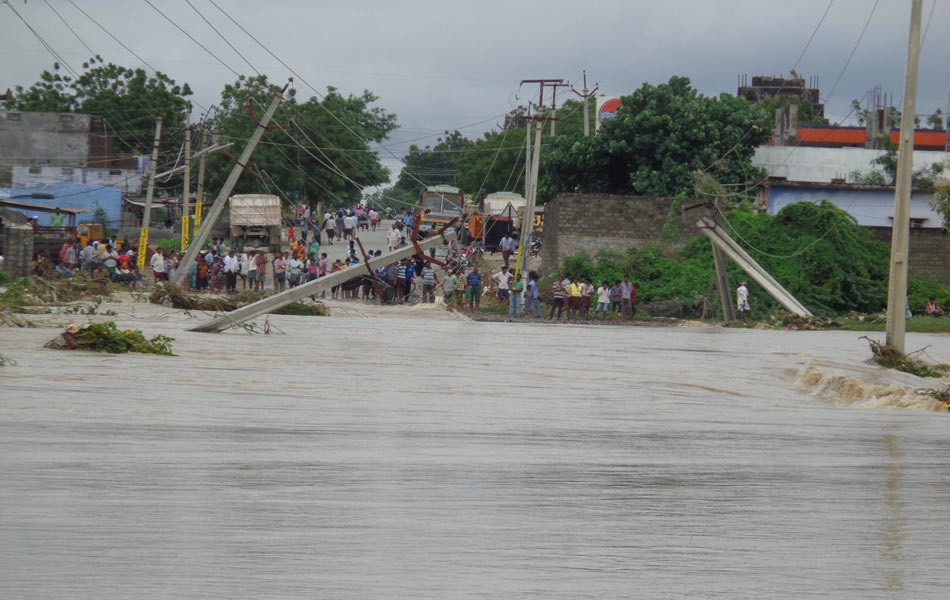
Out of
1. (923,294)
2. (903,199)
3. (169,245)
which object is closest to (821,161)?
(923,294)

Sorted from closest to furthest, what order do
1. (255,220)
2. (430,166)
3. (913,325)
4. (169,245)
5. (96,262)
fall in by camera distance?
(913,325) → (96,262) → (169,245) → (255,220) → (430,166)

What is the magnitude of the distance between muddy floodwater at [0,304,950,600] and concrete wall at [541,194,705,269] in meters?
24.7

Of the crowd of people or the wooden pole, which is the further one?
the crowd of people

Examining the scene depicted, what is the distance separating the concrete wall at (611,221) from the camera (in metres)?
40.5

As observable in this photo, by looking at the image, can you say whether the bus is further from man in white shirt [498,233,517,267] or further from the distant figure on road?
the distant figure on road

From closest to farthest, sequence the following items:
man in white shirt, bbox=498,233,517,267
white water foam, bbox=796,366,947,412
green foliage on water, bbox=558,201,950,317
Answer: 1. white water foam, bbox=796,366,947,412
2. green foliage on water, bbox=558,201,950,317
3. man in white shirt, bbox=498,233,517,267

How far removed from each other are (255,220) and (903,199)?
34367mm

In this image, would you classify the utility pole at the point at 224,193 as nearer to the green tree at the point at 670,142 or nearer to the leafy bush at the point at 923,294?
the green tree at the point at 670,142

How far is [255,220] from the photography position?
5059 centimetres

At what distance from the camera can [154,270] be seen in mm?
34688

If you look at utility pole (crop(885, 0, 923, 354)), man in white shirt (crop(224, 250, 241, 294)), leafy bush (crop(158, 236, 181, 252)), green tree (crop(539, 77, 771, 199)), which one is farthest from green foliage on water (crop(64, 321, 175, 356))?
leafy bush (crop(158, 236, 181, 252))

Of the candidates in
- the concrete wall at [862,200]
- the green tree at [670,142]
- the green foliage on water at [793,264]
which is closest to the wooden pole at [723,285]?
the green foliage on water at [793,264]

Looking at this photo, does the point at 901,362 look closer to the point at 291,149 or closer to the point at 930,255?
the point at 930,255

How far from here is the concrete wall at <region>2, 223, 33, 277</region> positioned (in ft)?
120
